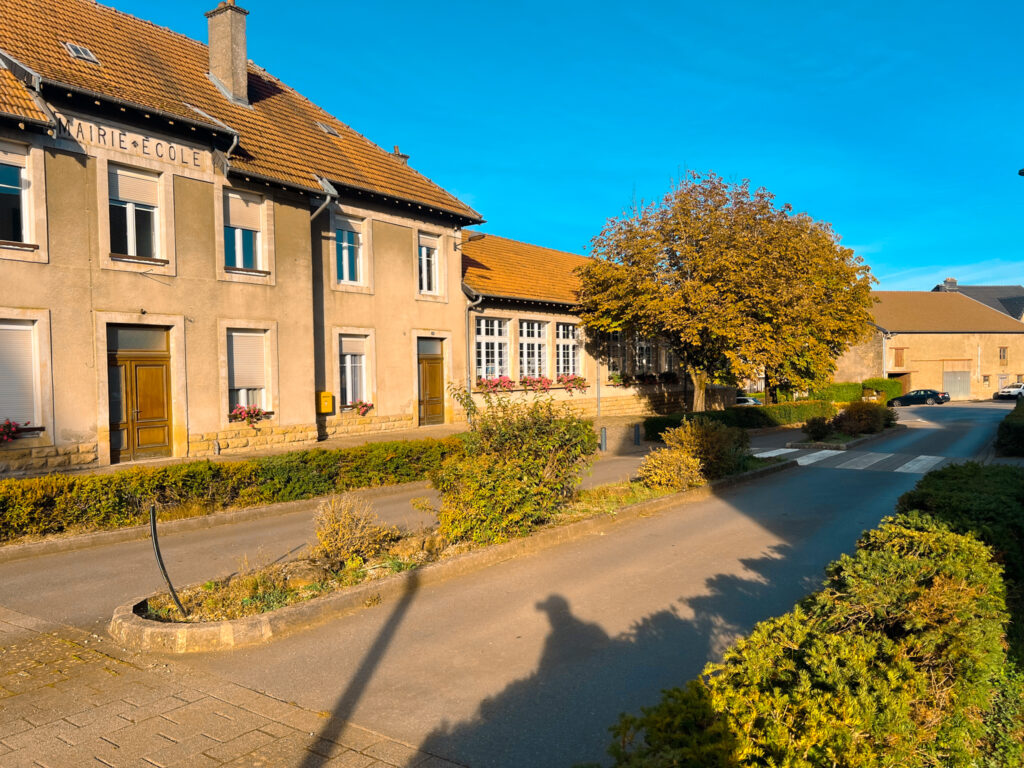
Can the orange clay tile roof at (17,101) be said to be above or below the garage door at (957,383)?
above

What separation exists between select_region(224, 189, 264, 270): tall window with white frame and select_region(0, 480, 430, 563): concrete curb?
628 cm

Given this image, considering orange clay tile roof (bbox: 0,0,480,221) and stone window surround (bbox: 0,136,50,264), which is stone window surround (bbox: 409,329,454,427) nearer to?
orange clay tile roof (bbox: 0,0,480,221)

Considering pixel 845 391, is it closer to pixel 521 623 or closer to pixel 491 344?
pixel 491 344

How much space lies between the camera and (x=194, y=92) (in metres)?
16.8

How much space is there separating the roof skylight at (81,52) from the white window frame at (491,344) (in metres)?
12.1

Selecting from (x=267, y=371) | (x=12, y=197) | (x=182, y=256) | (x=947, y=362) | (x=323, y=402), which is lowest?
(x=323, y=402)

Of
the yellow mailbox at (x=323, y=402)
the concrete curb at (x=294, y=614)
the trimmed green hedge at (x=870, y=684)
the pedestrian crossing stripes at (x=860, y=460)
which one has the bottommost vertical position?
the pedestrian crossing stripes at (x=860, y=460)

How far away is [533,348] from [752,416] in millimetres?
9108

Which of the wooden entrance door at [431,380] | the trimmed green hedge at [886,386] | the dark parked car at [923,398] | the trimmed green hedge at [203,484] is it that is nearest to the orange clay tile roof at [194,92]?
the wooden entrance door at [431,380]

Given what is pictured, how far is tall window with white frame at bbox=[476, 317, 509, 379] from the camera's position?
23.6 m

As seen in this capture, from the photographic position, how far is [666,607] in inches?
259

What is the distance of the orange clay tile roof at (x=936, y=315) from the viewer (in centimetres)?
6047

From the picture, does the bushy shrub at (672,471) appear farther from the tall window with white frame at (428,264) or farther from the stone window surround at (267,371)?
the tall window with white frame at (428,264)

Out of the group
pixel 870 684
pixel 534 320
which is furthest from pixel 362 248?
pixel 870 684
